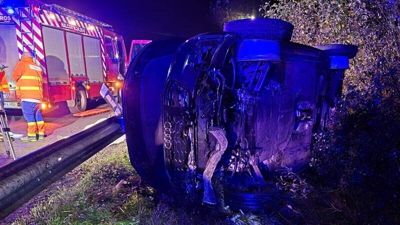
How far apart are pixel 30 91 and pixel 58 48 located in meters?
3.09

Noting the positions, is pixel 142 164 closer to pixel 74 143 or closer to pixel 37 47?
pixel 74 143

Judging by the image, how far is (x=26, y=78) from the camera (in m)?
5.27

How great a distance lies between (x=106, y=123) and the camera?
495 cm

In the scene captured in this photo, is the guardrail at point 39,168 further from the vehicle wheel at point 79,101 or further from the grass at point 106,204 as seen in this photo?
the vehicle wheel at point 79,101

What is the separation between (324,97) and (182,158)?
1.95 metres

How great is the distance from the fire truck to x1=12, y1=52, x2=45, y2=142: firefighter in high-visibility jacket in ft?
5.28

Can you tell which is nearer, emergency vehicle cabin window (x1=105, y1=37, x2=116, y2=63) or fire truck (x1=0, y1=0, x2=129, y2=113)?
fire truck (x1=0, y1=0, x2=129, y2=113)

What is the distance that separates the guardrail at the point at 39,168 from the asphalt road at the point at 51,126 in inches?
61.2

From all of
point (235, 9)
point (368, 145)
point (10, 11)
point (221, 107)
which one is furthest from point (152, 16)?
point (368, 145)

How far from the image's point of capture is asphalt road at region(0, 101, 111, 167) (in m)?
4.93

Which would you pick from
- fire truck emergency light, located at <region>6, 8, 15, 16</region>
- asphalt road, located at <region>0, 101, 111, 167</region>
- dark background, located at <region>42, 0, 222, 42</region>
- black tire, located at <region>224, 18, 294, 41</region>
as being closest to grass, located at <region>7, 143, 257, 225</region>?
black tire, located at <region>224, 18, 294, 41</region>

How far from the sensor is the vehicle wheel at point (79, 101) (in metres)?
8.62

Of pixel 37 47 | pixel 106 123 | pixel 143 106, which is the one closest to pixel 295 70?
pixel 143 106

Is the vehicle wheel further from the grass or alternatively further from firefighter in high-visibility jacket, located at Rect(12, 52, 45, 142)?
the grass
